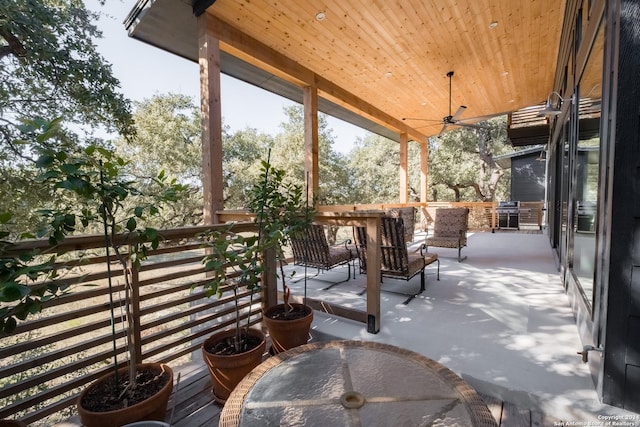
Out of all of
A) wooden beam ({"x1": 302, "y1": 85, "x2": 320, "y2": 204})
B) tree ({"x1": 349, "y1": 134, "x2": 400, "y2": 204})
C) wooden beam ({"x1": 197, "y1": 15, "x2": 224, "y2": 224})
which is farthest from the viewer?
tree ({"x1": 349, "y1": 134, "x2": 400, "y2": 204})

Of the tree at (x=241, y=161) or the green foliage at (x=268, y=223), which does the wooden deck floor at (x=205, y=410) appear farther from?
the tree at (x=241, y=161)

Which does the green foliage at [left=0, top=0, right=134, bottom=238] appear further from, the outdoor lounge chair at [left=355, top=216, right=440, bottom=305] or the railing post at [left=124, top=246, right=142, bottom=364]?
the outdoor lounge chair at [left=355, top=216, right=440, bottom=305]

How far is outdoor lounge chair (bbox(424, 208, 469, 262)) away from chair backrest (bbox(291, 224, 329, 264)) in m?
2.20

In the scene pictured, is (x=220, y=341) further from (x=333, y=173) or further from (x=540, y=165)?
(x=540, y=165)

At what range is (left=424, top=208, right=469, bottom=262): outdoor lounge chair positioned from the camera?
5.06 meters

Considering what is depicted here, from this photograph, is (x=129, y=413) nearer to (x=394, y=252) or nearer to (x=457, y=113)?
(x=394, y=252)

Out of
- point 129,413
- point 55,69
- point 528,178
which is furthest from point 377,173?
point 129,413

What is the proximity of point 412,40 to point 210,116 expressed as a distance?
317cm

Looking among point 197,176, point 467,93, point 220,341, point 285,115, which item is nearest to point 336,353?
point 220,341

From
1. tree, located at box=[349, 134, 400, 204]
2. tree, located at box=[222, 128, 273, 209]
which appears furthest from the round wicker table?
tree, located at box=[349, 134, 400, 204]

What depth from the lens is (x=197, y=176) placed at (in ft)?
35.7

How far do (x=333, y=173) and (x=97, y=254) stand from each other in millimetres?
11237

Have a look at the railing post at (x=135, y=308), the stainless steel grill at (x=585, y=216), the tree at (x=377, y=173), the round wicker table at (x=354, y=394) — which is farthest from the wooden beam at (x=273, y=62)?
the tree at (x=377, y=173)

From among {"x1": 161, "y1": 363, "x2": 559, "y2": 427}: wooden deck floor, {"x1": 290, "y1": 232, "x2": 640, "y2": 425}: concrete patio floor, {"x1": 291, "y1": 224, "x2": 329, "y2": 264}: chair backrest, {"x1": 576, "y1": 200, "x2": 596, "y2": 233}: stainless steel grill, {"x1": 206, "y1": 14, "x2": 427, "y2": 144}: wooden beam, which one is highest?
{"x1": 206, "y1": 14, "x2": 427, "y2": 144}: wooden beam
